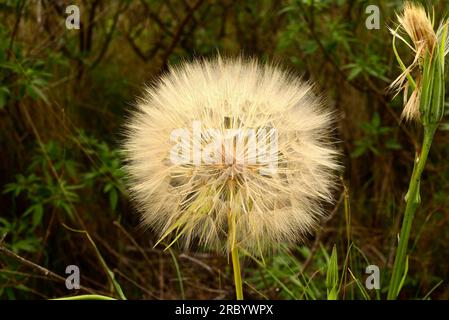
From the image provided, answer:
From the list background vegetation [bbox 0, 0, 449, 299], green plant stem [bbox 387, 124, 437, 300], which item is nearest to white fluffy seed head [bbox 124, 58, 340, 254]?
green plant stem [bbox 387, 124, 437, 300]

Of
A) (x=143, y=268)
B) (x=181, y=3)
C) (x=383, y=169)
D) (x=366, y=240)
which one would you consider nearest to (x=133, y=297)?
(x=143, y=268)

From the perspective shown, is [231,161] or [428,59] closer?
[428,59]

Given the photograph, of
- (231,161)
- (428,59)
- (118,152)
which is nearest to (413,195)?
(428,59)

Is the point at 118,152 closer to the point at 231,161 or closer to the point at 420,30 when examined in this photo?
the point at 231,161

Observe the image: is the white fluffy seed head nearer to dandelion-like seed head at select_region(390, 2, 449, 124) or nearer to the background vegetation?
dandelion-like seed head at select_region(390, 2, 449, 124)

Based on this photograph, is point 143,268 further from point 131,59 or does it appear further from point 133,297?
point 131,59

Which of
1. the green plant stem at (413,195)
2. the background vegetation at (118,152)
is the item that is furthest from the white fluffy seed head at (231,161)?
the background vegetation at (118,152)
